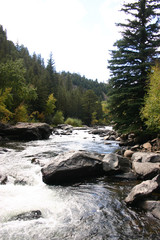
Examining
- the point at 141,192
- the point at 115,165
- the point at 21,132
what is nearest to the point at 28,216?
the point at 141,192

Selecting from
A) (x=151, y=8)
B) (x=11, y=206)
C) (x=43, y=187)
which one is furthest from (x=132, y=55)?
(x=11, y=206)

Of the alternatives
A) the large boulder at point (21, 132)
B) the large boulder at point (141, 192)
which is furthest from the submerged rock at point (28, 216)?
the large boulder at point (21, 132)

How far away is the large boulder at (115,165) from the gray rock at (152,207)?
2792mm

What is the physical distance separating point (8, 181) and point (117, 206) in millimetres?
4088

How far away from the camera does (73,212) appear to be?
4383 millimetres

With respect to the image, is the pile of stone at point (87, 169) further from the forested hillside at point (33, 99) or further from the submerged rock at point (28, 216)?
the forested hillside at point (33, 99)

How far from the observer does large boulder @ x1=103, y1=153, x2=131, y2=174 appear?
7305mm

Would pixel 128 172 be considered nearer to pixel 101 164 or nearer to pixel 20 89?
pixel 101 164

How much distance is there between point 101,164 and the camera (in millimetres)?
7328

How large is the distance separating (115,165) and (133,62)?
11.4 metres

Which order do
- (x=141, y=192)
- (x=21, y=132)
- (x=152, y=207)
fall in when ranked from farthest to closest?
1. (x=21, y=132)
2. (x=141, y=192)
3. (x=152, y=207)

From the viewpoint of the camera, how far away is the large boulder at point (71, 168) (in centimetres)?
630

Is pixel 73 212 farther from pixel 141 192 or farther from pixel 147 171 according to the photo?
pixel 147 171

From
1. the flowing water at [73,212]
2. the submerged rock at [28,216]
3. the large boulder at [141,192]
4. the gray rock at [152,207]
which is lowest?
the flowing water at [73,212]
